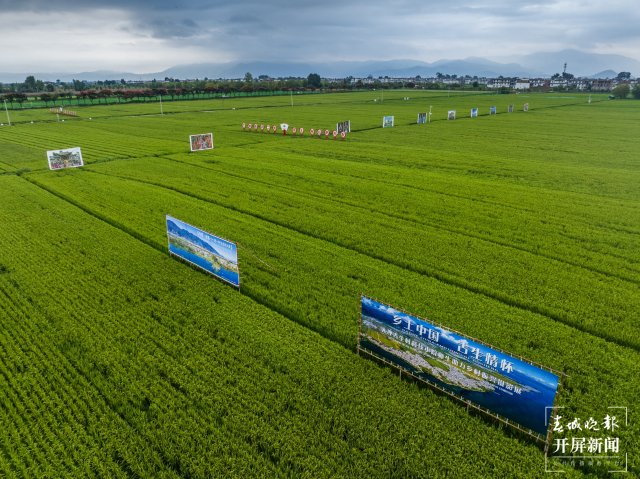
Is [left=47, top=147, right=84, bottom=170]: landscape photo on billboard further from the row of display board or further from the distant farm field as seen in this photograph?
the row of display board

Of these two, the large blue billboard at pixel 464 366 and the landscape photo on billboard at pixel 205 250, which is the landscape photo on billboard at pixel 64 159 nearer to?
the landscape photo on billboard at pixel 205 250

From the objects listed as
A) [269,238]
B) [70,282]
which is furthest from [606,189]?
[70,282]

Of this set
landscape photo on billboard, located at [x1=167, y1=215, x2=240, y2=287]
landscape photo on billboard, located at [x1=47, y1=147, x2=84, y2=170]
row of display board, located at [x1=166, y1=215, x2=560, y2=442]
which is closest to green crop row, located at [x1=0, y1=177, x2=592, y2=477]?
row of display board, located at [x1=166, y1=215, x2=560, y2=442]

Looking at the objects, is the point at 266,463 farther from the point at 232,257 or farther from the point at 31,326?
the point at 31,326

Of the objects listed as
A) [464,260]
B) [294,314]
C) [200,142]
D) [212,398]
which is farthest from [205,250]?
[200,142]

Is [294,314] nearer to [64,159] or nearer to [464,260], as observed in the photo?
[464,260]
